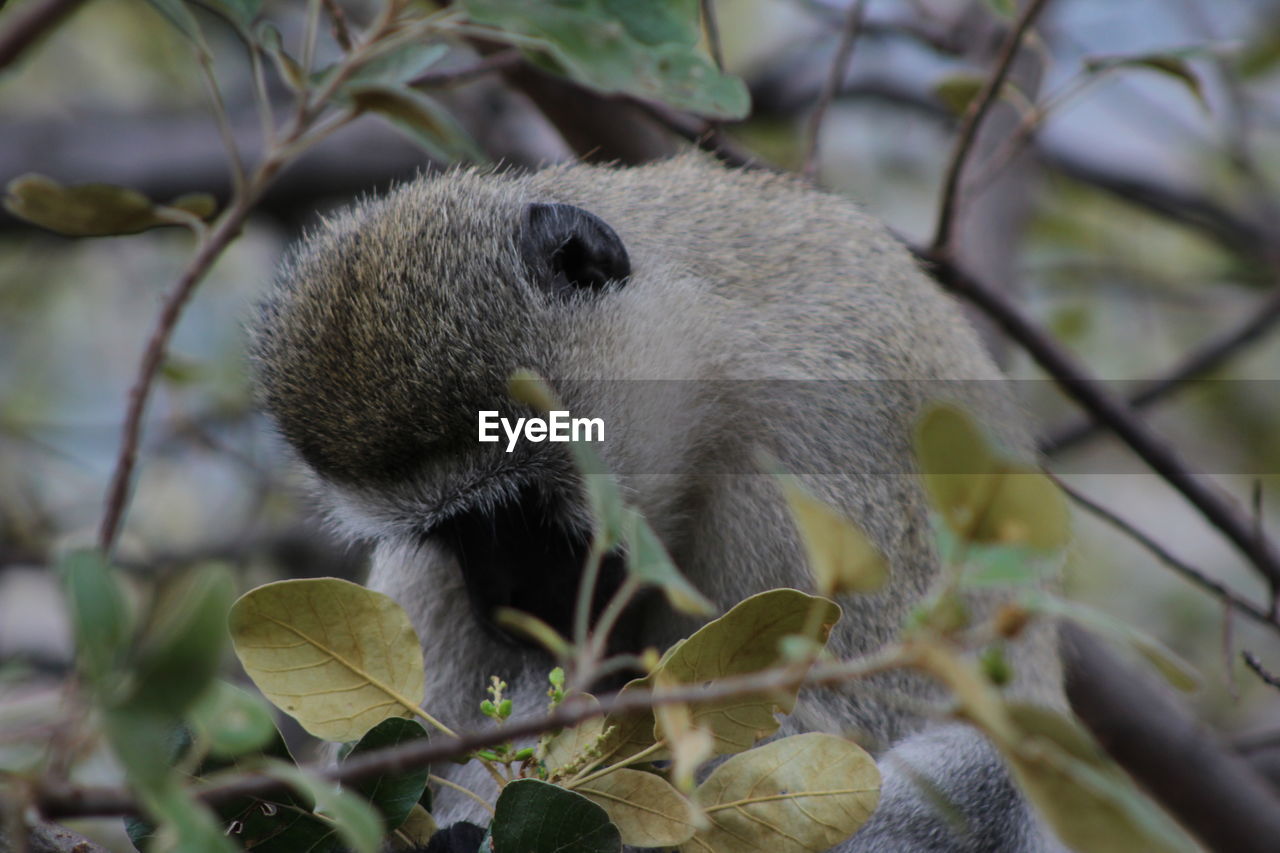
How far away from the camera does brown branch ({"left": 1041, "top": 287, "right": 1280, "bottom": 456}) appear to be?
3090 millimetres

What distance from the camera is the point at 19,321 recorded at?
4.74 metres

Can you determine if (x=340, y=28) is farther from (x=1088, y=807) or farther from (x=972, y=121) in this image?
(x=1088, y=807)

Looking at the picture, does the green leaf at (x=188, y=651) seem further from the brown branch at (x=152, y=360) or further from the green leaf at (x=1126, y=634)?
the brown branch at (x=152, y=360)

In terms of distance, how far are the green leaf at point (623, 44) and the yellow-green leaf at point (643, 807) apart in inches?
29.2

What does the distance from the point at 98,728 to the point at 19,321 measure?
180 inches

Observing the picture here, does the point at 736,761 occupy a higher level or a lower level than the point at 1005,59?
lower

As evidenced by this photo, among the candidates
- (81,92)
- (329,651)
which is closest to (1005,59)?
(329,651)

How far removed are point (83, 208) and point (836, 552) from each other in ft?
3.79

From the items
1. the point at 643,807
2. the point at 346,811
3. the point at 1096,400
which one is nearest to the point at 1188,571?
the point at 1096,400

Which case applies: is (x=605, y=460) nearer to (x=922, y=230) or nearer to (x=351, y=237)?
(x=351, y=237)

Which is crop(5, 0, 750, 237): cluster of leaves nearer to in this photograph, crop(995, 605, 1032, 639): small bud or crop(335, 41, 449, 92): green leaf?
crop(335, 41, 449, 92): green leaf

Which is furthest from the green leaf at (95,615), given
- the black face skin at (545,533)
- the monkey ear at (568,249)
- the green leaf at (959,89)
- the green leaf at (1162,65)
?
the green leaf at (959,89)

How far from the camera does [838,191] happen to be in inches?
107

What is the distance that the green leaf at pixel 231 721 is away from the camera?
0.81m
